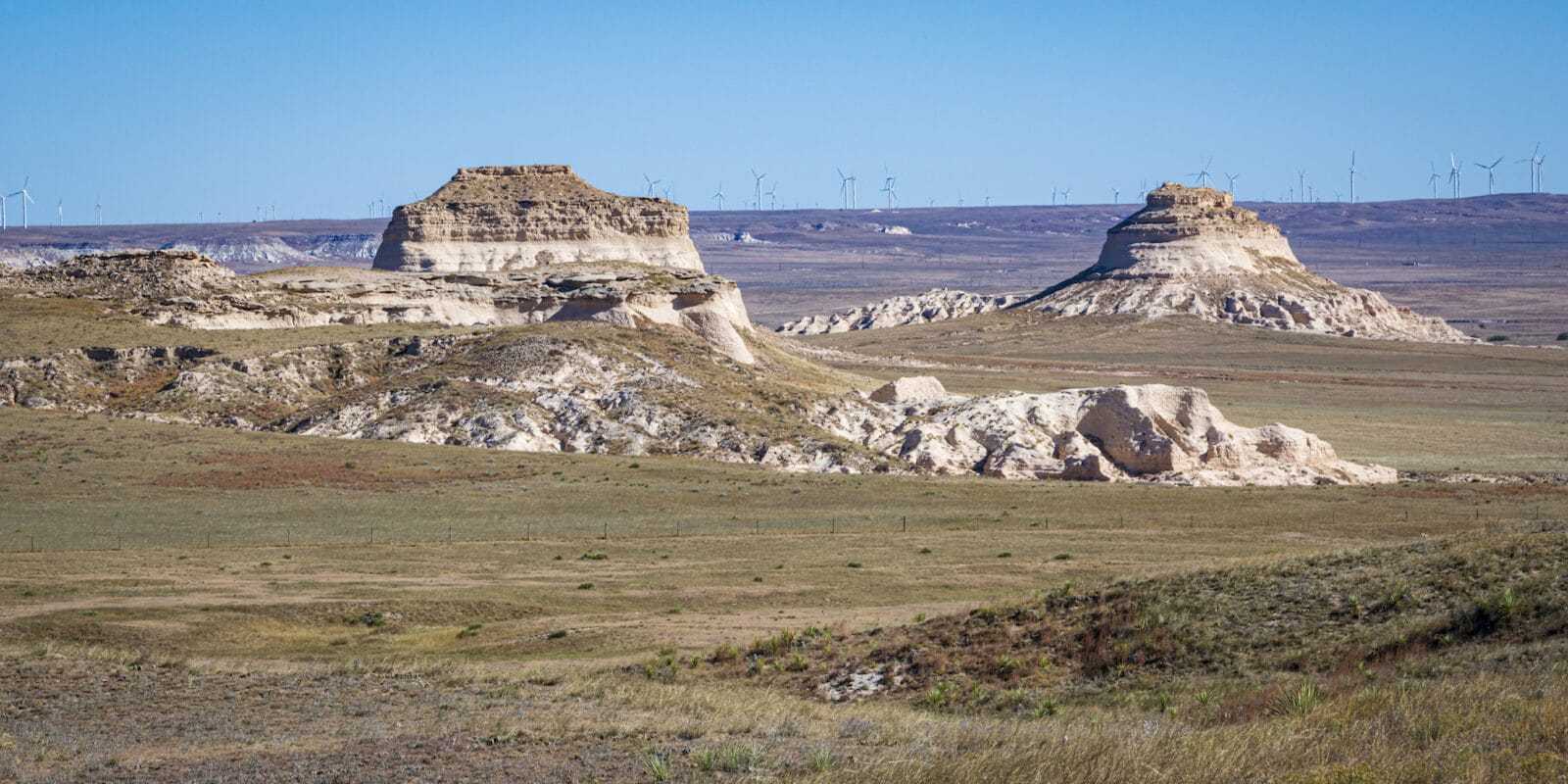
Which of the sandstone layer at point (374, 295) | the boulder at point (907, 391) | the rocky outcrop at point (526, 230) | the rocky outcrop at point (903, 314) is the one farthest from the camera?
the rocky outcrop at point (903, 314)

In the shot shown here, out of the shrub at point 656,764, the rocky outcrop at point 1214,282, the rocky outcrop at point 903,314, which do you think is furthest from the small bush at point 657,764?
the rocky outcrop at point 903,314

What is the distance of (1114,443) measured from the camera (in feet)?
189

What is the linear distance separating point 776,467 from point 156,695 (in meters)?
35.9

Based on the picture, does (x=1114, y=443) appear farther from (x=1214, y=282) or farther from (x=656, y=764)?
(x=1214, y=282)

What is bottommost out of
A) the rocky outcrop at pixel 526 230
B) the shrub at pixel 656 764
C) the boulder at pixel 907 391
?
the boulder at pixel 907 391

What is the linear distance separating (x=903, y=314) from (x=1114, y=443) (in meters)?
128

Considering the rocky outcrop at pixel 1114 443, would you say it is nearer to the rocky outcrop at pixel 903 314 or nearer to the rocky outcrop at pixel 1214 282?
the rocky outcrop at pixel 1214 282

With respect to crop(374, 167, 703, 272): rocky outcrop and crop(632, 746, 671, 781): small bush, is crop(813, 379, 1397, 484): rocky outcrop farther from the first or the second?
crop(632, 746, 671, 781): small bush

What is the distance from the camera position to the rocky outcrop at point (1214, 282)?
488 ft

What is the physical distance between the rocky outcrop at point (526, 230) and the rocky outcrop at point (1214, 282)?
232 feet

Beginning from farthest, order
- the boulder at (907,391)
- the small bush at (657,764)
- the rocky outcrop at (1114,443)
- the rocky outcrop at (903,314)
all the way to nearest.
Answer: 1. the rocky outcrop at (903,314)
2. the boulder at (907,391)
3. the rocky outcrop at (1114,443)
4. the small bush at (657,764)

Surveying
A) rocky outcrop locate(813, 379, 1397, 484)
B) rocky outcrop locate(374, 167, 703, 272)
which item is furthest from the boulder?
rocky outcrop locate(374, 167, 703, 272)

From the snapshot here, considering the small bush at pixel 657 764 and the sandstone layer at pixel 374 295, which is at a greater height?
the sandstone layer at pixel 374 295

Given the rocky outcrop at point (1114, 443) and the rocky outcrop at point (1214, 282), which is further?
the rocky outcrop at point (1214, 282)
